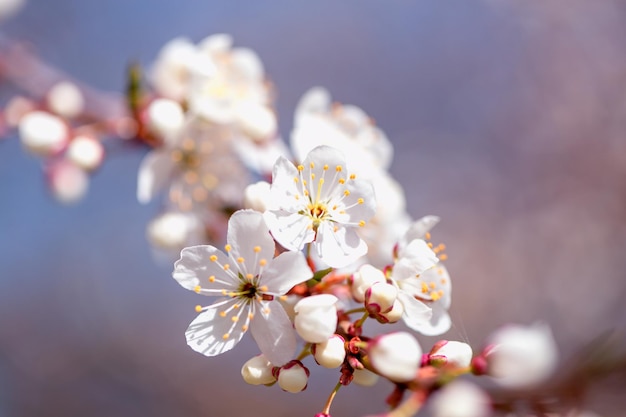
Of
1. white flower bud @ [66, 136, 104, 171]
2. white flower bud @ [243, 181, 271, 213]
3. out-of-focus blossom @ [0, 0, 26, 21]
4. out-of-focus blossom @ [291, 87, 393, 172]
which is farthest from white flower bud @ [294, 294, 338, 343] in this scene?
out-of-focus blossom @ [0, 0, 26, 21]

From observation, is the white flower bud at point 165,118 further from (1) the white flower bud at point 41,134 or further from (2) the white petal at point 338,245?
(2) the white petal at point 338,245

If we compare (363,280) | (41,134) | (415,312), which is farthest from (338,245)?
(41,134)

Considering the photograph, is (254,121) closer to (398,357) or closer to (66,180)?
(66,180)

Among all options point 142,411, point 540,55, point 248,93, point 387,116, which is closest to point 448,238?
point 387,116

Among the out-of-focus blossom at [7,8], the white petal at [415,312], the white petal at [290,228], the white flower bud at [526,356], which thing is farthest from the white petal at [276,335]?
the out-of-focus blossom at [7,8]

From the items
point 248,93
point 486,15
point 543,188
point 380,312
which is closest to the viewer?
point 380,312

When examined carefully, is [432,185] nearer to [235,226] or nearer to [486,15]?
[486,15]

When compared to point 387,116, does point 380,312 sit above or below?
below
